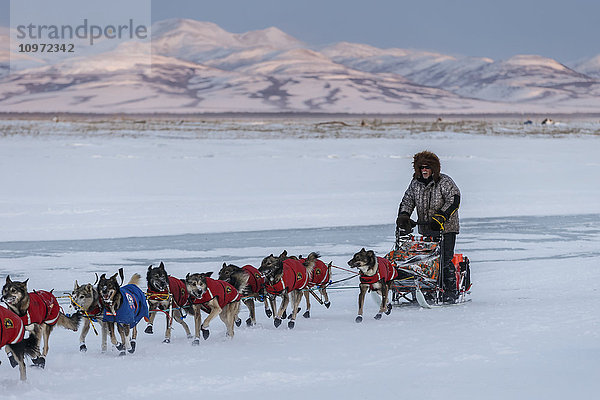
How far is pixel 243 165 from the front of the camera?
27312 mm

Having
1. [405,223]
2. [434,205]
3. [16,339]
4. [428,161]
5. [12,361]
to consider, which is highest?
[428,161]

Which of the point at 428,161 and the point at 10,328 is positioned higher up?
the point at 428,161

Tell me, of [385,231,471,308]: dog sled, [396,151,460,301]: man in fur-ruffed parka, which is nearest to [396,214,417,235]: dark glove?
[396,151,460,301]: man in fur-ruffed parka

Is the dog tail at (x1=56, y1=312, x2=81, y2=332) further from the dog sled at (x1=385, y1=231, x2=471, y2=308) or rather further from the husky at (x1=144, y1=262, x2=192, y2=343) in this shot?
the dog sled at (x1=385, y1=231, x2=471, y2=308)

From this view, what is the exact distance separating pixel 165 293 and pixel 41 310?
984mm

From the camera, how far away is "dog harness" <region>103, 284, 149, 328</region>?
6.35 metres

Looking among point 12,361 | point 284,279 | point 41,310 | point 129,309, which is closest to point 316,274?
point 284,279

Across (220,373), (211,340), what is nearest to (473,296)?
(211,340)

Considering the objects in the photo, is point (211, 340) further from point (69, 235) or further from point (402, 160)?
point (402, 160)

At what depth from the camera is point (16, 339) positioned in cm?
556

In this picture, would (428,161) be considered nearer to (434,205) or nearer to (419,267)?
(434,205)

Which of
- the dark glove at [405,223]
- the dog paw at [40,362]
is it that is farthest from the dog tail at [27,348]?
→ the dark glove at [405,223]

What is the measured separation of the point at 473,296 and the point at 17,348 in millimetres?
4996

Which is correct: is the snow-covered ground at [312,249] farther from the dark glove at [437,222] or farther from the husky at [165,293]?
the dark glove at [437,222]
